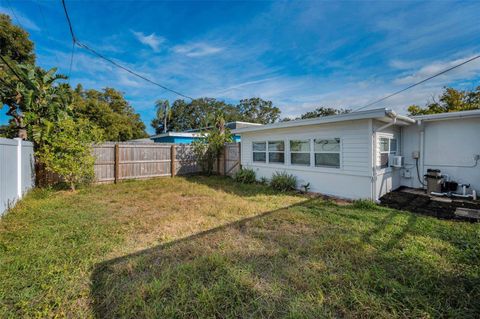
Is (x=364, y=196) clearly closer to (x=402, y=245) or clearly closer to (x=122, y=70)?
(x=402, y=245)

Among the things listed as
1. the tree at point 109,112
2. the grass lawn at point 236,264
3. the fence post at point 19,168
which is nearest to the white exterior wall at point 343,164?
the grass lawn at point 236,264

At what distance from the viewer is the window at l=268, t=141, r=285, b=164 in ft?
Result: 27.3

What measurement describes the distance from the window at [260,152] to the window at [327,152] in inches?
95.8

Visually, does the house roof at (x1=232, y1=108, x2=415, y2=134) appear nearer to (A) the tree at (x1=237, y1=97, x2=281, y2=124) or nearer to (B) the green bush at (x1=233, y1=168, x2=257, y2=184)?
(B) the green bush at (x1=233, y1=168, x2=257, y2=184)

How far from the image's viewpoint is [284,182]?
7.70 m

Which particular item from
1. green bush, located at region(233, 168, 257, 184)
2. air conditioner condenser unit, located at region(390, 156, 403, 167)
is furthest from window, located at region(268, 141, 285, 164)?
air conditioner condenser unit, located at region(390, 156, 403, 167)

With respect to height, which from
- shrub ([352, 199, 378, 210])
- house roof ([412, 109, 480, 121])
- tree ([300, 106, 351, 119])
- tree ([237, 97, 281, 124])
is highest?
tree ([237, 97, 281, 124])

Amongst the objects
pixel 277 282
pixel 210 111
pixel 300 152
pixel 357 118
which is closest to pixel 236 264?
pixel 277 282

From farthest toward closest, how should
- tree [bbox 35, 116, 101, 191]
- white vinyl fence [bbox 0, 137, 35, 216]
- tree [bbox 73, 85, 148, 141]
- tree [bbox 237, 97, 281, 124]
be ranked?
tree [bbox 237, 97, 281, 124], tree [bbox 73, 85, 148, 141], tree [bbox 35, 116, 101, 191], white vinyl fence [bbox 0, 137, 35, 216]

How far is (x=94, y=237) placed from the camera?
3.68m

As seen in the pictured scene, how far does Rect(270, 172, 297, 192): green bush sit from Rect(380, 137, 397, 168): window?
2797 millimetres

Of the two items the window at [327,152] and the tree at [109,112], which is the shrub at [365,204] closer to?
the window at [327,152]

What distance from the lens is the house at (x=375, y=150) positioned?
238 inches

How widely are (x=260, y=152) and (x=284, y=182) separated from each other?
→ 2125 mm
